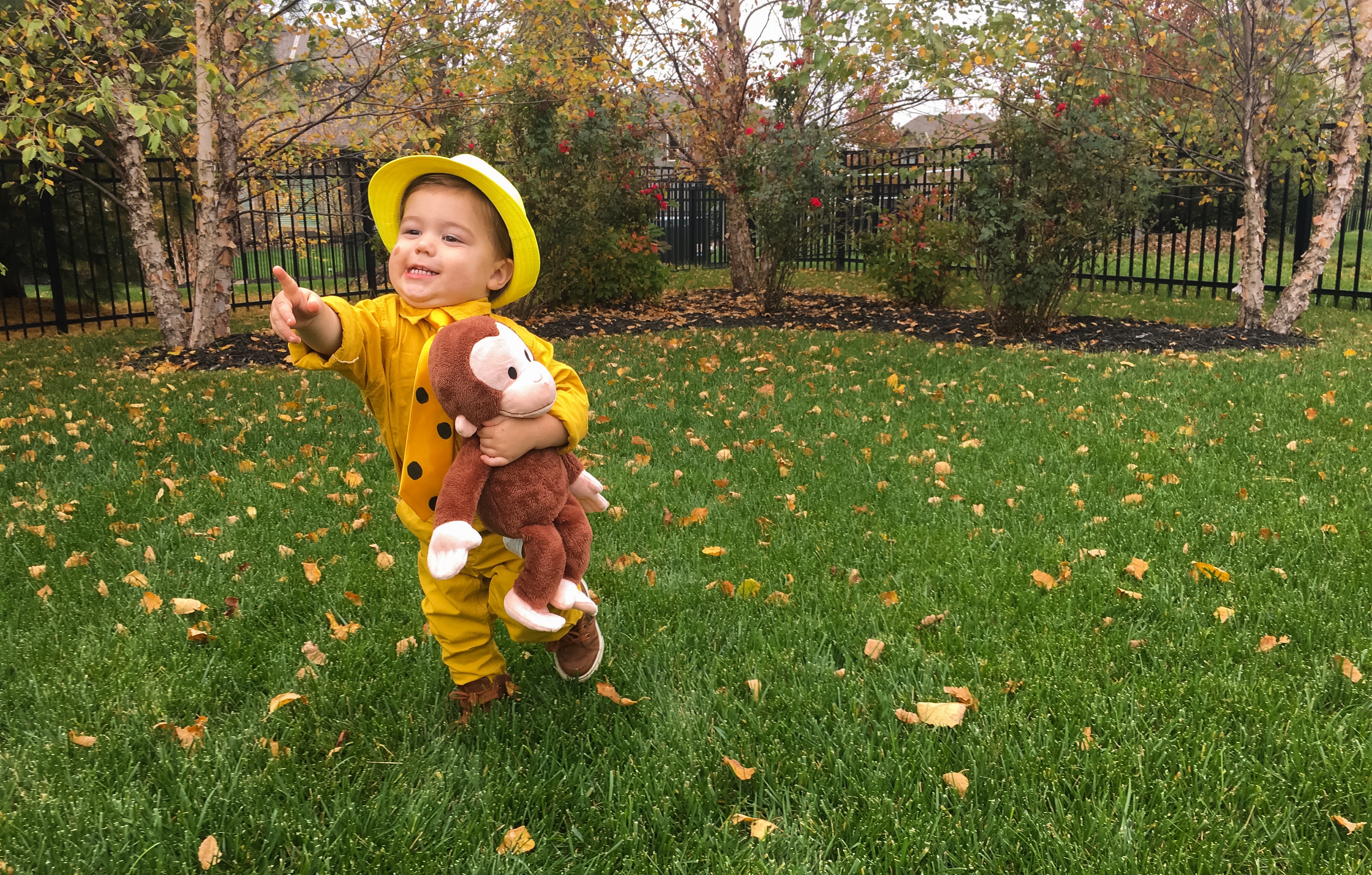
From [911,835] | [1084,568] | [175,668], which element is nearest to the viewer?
[911,835]

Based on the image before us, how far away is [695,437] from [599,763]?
3.07 meters

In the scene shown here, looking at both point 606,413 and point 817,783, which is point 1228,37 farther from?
point 817,783

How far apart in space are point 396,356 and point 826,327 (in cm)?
813

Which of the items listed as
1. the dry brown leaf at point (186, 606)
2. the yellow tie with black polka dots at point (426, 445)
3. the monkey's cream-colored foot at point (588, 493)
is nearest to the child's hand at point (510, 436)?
the yellow tie with black polka dots at point (426, 445)

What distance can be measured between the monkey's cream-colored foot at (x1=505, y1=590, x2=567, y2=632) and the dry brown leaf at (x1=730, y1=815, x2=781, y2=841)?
1.96 ft

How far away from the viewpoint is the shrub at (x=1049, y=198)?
7918 mm

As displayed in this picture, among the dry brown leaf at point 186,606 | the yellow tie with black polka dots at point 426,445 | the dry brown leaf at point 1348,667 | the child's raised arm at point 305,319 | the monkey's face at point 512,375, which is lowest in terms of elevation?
the dry brown leaf at point 1348,667

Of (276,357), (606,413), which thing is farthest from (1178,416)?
(276,357)

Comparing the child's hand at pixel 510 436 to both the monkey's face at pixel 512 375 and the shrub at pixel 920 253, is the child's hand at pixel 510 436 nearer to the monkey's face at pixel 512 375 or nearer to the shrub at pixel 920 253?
the monkey's face at pixel 512 375

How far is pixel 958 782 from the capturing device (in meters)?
2.05

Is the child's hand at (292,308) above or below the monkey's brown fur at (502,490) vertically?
above

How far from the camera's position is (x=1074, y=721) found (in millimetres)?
2277

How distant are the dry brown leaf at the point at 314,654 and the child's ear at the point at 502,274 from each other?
134 cm

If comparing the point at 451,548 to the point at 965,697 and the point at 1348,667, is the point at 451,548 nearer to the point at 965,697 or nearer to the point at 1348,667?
the point at 965,697
